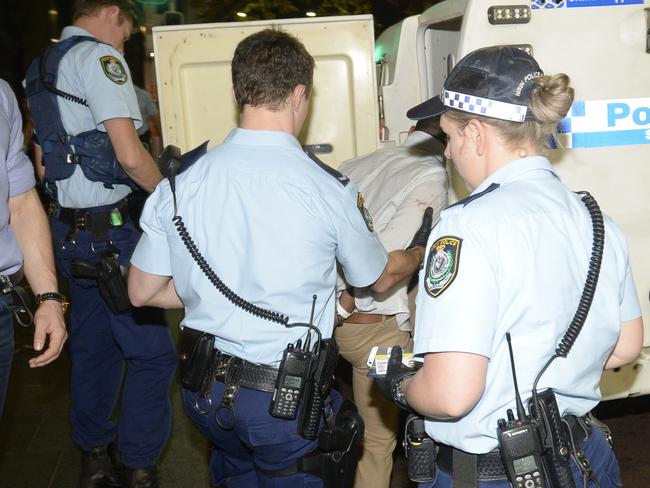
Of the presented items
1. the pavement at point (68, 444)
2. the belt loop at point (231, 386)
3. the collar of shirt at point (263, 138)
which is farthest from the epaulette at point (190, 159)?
the pavement at point (68, 444)

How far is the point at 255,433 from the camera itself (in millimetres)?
2564

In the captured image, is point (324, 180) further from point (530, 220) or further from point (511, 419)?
point (511, 419)

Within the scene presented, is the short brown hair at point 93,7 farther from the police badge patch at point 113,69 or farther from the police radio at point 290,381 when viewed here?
the police radio at point 290,381

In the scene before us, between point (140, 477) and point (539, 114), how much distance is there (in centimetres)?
287

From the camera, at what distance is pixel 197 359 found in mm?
2615

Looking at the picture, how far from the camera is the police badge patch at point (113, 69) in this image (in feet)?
11.9

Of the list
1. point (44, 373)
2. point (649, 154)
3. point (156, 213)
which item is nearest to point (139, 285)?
point (156, 213)

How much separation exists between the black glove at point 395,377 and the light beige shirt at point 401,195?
1.05 m

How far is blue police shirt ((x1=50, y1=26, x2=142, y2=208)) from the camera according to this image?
3590 mm

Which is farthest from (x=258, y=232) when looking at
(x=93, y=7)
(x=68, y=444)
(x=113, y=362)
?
(x=68, y=444)

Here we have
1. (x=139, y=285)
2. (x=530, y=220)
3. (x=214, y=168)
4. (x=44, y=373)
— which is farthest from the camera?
(x=44, y=373)

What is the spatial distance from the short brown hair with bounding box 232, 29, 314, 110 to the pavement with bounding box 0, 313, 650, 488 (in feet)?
8.24

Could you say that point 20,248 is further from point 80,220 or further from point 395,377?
point 395,377

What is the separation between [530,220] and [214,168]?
107cm
